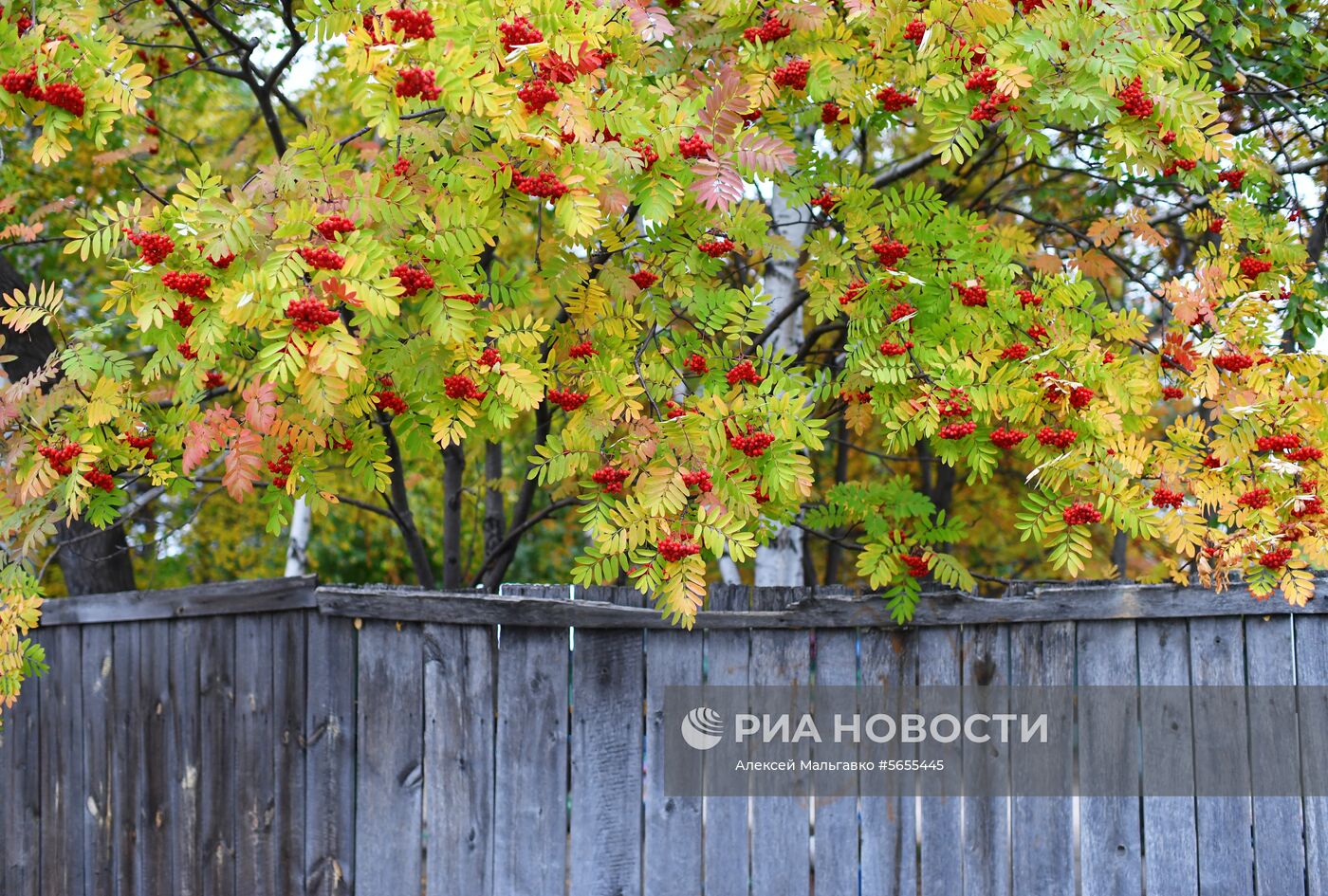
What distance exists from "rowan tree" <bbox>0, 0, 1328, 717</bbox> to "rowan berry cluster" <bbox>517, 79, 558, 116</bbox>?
17 millimetres

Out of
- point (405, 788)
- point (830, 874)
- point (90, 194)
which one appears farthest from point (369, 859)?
point (90, 194)

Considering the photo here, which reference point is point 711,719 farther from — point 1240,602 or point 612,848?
point 1240,602

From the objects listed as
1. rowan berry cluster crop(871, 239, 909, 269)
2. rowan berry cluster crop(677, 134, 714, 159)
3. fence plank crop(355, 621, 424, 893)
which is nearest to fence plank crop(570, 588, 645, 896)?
fence plank crop(355, 621, 424, 893)

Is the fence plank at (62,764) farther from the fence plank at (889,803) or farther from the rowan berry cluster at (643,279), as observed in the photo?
the fence plank at (889,803)

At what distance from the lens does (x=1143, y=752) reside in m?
3.88

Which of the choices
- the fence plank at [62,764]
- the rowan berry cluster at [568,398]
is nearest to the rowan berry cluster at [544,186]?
the rowan berry cluster at [568,398]

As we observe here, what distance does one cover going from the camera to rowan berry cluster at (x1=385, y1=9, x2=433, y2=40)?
9.12 ft

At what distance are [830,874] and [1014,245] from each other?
2463 mm

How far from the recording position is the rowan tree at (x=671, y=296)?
10.2 ft

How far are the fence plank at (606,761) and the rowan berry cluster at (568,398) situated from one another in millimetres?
800

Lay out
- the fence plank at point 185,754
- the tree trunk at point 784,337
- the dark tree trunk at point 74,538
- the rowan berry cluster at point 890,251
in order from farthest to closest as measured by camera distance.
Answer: the tree trunk at point 784,337
the dark tree trunk at point 74,538
the fence plank at point 185,754
the rowan berry cluster at point 890,251

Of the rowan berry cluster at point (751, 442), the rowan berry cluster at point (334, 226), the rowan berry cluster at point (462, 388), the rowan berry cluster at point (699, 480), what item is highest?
the rowan berry cluster at point (334, 226)

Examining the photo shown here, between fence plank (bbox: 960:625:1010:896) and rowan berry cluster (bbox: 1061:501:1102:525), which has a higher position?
rowan berry cluster (bbox: 1061:501:1102:525)

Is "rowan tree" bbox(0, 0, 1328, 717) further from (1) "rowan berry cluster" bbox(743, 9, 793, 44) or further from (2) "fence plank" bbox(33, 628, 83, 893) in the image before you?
(2) "fence plank" bbox(33, 628, 83, 893)
